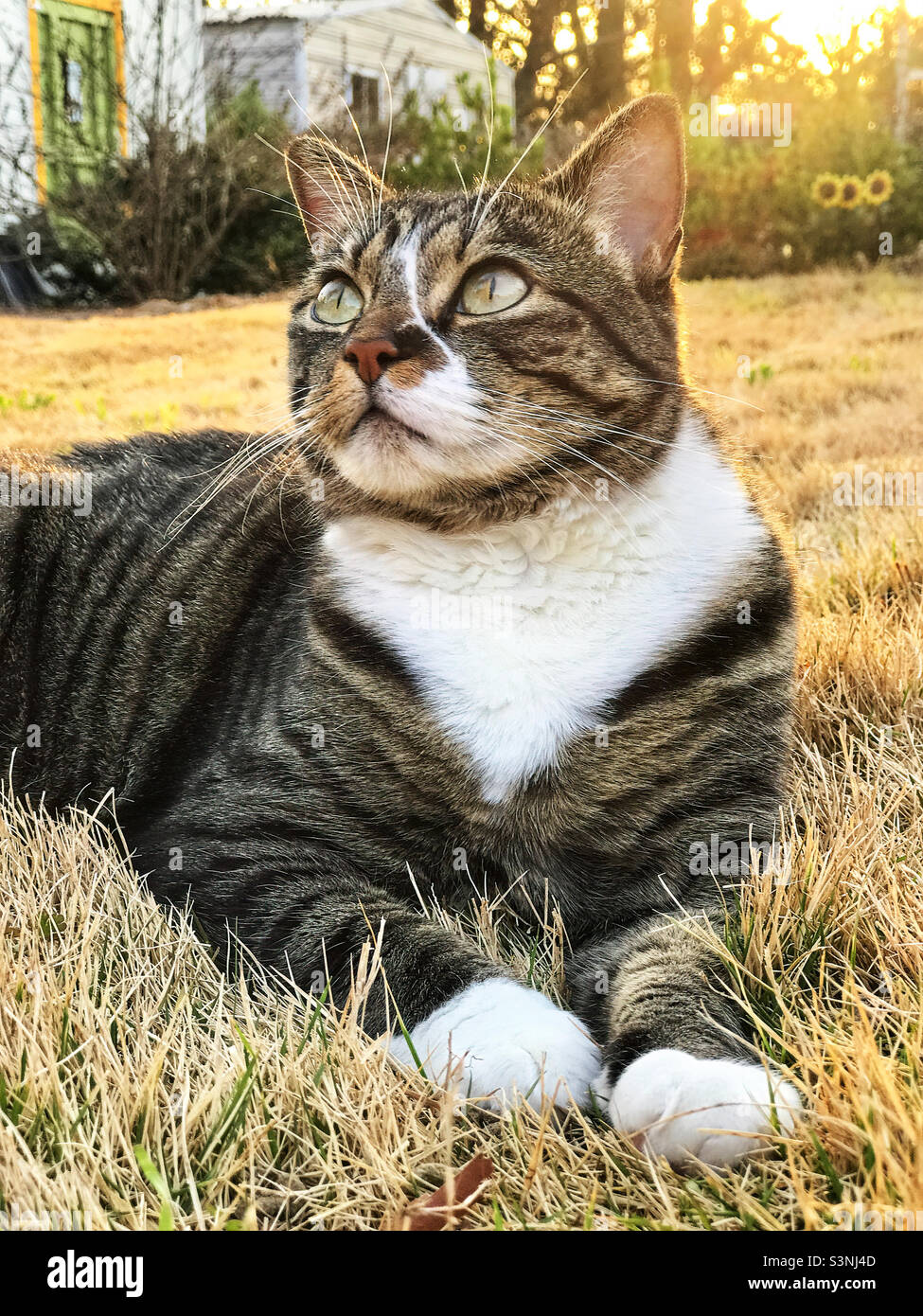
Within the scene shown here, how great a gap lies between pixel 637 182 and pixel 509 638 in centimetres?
81

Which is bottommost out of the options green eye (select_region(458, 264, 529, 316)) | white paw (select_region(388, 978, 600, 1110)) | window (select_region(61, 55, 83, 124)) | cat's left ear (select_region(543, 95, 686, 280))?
white paw (select_region(388, 978, 600, 1110))

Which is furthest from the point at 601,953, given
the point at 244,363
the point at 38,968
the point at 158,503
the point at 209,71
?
the point at 209,71

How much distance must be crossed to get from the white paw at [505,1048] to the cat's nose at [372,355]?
870 millimetres

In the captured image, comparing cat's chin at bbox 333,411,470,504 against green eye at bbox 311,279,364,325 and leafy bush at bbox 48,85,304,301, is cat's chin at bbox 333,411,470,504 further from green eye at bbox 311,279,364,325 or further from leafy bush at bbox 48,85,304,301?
leafy bush at bbox 48,85,304,301

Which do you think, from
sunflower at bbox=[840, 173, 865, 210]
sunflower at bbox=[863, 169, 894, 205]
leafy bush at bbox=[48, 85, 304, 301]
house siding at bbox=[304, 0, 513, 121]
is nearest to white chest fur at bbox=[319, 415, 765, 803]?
leafy bush at bbox=[48, 85, 304, 301]

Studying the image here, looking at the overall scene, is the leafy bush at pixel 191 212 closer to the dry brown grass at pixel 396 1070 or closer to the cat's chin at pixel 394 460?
the dry brown grass at pixel 396 1070

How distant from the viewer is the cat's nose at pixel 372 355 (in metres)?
1.65

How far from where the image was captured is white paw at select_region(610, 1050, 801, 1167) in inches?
47.9

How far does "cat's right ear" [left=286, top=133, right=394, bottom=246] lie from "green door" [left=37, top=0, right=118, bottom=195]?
2.05 m

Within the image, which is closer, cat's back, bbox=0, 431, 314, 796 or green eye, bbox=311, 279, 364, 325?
green eye, bbox=311, 279, 364, 325

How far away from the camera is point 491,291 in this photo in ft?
5.90

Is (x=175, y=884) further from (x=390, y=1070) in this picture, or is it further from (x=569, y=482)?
(x=569, y=482)

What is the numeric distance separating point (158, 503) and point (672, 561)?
1404 mm

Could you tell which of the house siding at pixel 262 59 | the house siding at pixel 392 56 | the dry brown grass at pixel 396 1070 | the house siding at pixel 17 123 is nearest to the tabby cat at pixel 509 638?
the dry brown grass at pixel 396 1070
